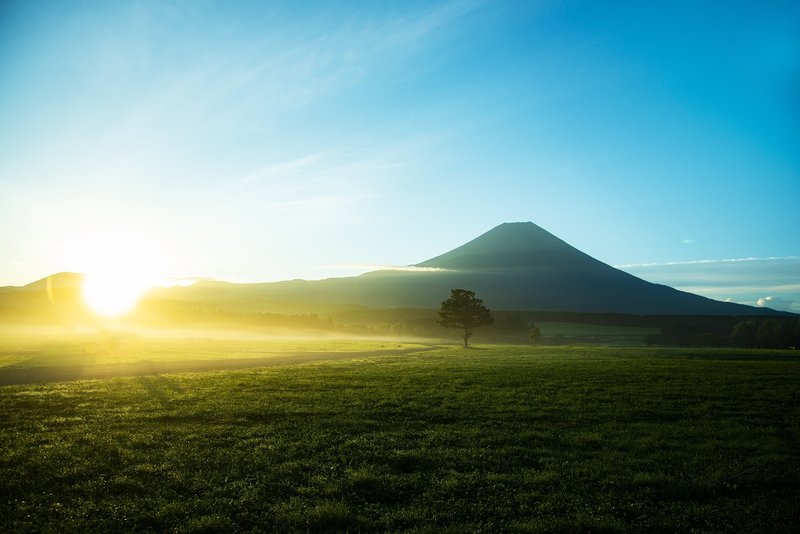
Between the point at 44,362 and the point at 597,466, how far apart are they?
67.1 meters

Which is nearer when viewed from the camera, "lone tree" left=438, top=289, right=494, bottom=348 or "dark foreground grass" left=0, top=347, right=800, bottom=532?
"dark foreground grass" left=0, top=347, right=800, bottom=532

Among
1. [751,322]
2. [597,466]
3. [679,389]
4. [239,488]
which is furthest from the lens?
[751,322]

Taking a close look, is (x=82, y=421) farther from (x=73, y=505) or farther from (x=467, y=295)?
(x=467, y=295)

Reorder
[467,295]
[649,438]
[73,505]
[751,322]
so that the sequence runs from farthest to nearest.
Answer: [751,322]
[467,295]
[649,438]
[73,505]

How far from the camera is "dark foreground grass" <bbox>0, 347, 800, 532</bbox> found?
11945mm

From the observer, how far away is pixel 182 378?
39312 millimetres

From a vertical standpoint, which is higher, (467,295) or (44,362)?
(467,295)

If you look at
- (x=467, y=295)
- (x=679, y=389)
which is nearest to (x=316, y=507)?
(x=679, y=389)

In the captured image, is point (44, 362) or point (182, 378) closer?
point (182, 378)

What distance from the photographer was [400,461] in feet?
53.2

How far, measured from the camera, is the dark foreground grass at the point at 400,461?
1195 cm

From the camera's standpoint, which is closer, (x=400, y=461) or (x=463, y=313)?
(x=400, y=461)

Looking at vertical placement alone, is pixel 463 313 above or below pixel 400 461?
above

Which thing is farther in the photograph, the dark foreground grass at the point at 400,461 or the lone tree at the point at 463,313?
the lone tree at the point at 463,313
